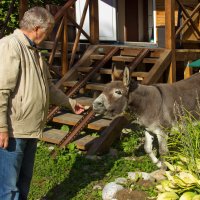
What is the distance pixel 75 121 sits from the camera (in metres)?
8.48

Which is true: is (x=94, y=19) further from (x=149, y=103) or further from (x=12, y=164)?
(x=12, y=164)

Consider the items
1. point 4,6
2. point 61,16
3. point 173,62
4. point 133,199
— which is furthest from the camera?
point 4,6

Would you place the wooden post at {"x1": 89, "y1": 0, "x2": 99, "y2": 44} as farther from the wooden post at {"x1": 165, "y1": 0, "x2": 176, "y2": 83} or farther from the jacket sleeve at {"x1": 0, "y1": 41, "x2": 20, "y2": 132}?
the jacket sleeve at {"x1": 0, "y1": 41, "x2": 20, "y2": 132}

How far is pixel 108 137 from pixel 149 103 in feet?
4.20

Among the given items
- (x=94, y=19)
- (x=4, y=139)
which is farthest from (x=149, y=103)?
(x=94, y=19)

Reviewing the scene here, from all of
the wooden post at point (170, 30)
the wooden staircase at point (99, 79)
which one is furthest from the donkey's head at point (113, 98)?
the wooden post at point (170, 30)

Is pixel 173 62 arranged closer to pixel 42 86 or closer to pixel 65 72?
pixel 65 72

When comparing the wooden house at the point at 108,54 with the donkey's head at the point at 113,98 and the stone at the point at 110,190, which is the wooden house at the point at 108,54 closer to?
the donkey's head at the point at 113,98

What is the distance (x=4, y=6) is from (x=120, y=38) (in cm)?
432

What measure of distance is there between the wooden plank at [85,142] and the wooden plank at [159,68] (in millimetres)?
1452

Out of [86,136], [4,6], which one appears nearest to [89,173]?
[86,136]

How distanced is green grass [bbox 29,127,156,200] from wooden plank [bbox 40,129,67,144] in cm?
37

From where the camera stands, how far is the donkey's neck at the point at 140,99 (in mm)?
6523

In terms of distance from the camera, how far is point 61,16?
993 centimetres
